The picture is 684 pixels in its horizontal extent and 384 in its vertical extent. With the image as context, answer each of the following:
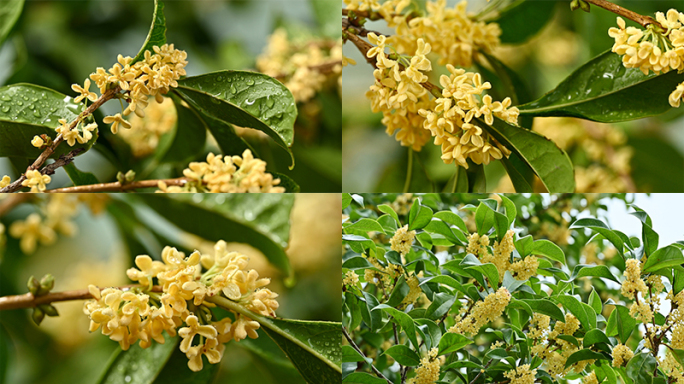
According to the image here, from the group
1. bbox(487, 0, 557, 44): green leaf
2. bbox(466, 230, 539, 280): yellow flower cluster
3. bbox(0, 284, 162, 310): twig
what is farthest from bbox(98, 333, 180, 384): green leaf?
bbox(487, 0, 557, 44): green leaf

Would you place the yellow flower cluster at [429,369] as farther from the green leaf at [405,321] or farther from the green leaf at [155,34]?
the green leaf at [155,34]

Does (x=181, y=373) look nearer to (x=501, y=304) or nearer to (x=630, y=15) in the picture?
(x=501, y=304)

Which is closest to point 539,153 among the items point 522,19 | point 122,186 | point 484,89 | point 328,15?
point 484,89

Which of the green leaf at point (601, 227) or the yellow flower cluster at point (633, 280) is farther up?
the green leaf at point (601, 227)

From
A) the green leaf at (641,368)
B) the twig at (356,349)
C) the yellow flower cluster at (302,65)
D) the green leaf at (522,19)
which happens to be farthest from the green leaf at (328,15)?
the green leaf at (641,368)

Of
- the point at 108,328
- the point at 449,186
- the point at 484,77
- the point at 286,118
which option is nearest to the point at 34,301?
the point at 108,328

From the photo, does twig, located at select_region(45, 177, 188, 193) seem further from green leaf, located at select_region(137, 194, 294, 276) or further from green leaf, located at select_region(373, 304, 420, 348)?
green leaf, located at select_region(373, 304, 420, 348)

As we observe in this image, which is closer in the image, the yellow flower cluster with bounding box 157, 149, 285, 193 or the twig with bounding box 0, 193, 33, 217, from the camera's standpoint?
the yellow flower cluster with bounding box 157, 149, 285, 193
